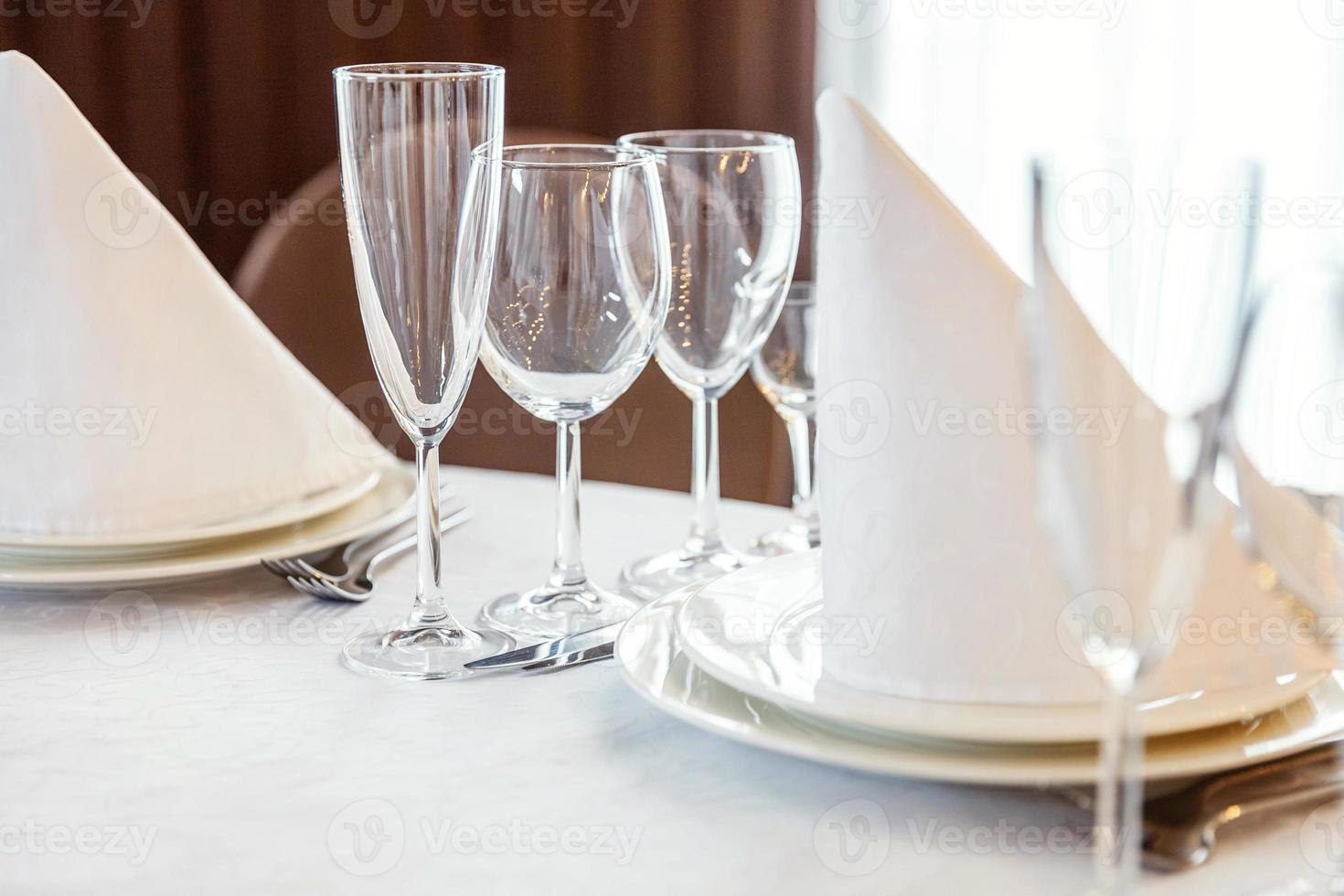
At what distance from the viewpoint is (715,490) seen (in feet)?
3.07

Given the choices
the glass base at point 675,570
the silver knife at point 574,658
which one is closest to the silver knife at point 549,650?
the silver knife at point 574,658

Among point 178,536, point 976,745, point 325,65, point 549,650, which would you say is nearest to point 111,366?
point 178,536

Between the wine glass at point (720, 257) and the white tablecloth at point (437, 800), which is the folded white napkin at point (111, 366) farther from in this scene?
the wine glass at point (720, 257)

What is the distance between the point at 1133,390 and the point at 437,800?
0.98 ft

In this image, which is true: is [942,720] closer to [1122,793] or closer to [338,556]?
[1122,793]

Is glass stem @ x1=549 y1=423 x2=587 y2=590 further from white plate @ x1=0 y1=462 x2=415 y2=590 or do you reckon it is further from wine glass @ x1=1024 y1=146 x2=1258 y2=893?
wine glass @ x1=1024 y1=146 x2=1258 y2=893

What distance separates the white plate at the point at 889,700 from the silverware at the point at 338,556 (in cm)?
23

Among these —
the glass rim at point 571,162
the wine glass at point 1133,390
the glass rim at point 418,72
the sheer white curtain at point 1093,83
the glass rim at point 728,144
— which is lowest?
the wine glass at point 1133,390

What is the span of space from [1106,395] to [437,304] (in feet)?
1.22

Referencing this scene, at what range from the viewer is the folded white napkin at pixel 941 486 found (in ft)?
1.79

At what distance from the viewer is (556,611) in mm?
794

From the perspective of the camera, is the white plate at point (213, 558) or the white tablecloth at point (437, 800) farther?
the white plate at point (213, 558)

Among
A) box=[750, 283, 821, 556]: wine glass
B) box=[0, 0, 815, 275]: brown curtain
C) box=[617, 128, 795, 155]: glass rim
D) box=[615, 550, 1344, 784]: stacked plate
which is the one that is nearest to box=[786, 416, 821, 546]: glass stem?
box=[750, 283, 821, 556]: wine glass

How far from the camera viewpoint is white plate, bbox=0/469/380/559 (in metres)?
0.79
